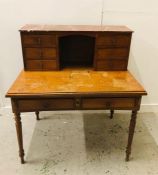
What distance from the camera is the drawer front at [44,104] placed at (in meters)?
1.38

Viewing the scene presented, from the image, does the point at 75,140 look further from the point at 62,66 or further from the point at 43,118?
the point at 62,66

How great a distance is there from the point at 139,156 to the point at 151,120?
0.62m

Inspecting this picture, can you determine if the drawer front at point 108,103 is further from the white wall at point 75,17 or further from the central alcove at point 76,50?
the white wall at point 75,17

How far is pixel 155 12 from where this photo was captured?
6.33 ft

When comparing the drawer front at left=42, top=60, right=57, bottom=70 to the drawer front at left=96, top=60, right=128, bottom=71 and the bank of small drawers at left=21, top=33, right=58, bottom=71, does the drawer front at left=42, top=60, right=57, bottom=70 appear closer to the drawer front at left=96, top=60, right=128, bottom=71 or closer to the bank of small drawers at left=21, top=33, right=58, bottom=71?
the bank of small drawers at left=21, top=33, right=58, bottom=71

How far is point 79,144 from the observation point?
1.86 m

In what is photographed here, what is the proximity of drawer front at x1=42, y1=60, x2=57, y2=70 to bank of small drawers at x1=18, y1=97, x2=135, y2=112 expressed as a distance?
40 centimetres

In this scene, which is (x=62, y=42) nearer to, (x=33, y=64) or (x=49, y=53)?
(x=49, y=53)

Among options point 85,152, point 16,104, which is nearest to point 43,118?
point 85,152

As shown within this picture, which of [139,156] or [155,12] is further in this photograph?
[155,12]

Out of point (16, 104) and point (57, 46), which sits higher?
point (57, 46)

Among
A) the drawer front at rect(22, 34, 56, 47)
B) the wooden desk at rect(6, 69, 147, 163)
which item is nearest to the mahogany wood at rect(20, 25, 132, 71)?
the drawer front at rect(22, 34, 56, 47)

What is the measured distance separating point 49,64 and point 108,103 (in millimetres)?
595

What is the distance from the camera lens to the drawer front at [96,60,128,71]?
171cm
